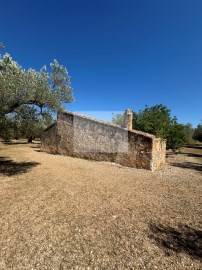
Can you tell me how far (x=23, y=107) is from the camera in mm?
9805

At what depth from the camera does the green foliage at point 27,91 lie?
8.05 meters

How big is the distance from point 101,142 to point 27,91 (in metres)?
7.68

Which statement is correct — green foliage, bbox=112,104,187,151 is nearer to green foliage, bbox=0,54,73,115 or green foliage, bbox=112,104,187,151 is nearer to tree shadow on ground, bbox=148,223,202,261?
green foliage, bbox=0,54,73,115

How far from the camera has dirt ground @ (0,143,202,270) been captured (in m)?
3.43

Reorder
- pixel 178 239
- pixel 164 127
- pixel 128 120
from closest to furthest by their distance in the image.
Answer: pixel 178 239 → pixel 128 120 → pixel 164 127

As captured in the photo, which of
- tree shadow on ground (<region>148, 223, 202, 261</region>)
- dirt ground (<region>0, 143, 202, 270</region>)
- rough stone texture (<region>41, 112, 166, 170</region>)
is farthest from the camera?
rough stone texture (<region>41, 112, 166, 170</region>)

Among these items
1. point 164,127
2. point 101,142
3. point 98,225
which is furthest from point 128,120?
point 98,225

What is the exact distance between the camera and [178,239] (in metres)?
4.23

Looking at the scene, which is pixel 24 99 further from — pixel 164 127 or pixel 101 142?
pixel 164 127

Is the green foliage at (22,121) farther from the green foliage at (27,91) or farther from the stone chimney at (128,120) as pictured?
the stone chimney at (128,120)

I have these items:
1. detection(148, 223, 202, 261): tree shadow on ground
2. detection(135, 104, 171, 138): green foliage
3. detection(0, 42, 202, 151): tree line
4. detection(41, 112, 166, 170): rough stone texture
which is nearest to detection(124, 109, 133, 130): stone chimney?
detection(41, 112, 166, 170): rough stone texture

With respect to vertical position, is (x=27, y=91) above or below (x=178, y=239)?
above

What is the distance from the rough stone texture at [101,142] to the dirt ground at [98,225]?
13.9 ft

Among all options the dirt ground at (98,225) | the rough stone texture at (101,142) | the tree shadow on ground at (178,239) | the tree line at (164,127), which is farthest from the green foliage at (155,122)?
the tree shadow on ground at (178,239)
